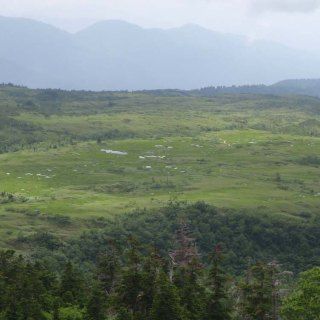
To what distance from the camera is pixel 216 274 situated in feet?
186

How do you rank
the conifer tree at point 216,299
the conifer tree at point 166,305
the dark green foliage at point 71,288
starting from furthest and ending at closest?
1. the dark green foliage at point 71,288
2. the conifer tree at point 216,299
3. the conifer tree at point 166,305

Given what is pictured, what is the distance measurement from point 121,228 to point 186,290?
3836 inches

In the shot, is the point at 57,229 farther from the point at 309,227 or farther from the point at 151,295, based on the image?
the point at 151,295

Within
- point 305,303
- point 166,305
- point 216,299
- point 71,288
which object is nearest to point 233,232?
point 71,288

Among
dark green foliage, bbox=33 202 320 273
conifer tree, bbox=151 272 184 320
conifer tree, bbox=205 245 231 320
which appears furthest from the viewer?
dark green foliage, bbox=33 202 320 273

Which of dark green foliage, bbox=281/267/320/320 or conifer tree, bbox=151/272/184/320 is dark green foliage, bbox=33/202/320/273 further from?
dark green foliage, bbox=281/267/320/320

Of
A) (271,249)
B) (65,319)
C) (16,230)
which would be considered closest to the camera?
(65,319)

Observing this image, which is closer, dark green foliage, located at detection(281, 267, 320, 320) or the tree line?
dark green foliage, located at detection(281, 267, 320, 320)

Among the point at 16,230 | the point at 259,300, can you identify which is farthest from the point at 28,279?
the point at 16,230

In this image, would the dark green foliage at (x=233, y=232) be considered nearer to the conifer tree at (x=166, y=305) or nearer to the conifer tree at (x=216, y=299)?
the conifer tree at (x=216, y=299)

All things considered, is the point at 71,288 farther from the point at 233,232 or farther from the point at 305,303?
the point at 233,232

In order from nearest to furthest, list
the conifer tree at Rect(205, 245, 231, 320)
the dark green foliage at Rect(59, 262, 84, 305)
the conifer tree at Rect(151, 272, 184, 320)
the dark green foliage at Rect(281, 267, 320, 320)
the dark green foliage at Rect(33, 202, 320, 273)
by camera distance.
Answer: the dark green foliage at Rect(281, 267, 320, 320)
the conifer tree at Rect(151, 272, 184, 320)
the conifer tree at Rect(205, 245, 231, 320)
the dark green foliage at Rect(59, 262, 84, 305)
the dark green foliage at Rect(33, 202, 320, 273)

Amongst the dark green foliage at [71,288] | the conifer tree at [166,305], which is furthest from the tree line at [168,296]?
the dark green foliage at [71,288]

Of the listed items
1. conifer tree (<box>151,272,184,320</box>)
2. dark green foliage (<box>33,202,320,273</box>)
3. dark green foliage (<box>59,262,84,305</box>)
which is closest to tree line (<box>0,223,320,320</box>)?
conifer tree (<box>151,272,184,320</box>)
